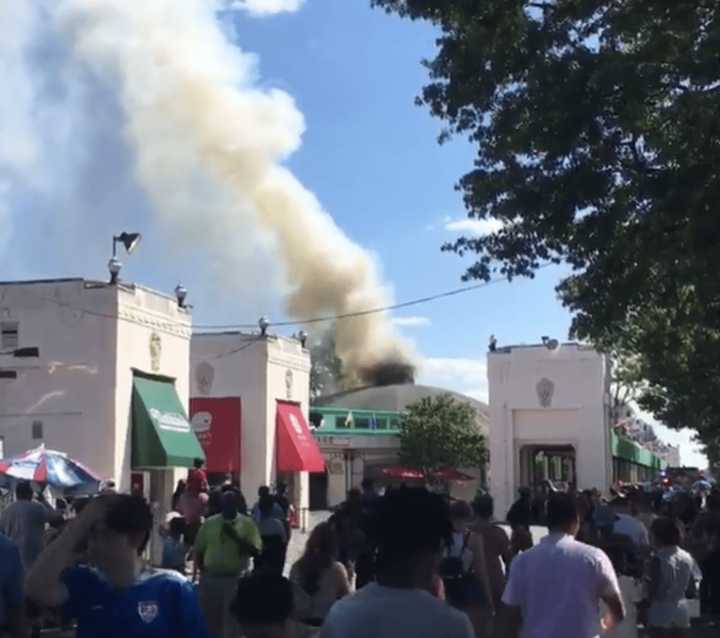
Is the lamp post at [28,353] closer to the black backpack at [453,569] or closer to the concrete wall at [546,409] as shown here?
the black backpack at [453,569]

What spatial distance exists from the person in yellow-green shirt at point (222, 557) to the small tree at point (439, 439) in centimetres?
4373

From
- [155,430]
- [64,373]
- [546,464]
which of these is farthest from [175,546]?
[546,464]

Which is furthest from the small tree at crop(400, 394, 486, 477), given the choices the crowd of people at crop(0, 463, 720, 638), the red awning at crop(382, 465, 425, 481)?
the crowd of people at crop(0, 463, 720, 638)

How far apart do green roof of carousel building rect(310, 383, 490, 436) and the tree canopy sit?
32036mm

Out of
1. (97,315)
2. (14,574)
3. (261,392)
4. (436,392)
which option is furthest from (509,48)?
(436,392)

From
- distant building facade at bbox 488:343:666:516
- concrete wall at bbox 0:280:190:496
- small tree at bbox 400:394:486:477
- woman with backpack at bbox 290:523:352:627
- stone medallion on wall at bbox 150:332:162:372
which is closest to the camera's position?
woman with backpack at bbox 290:523:352:627

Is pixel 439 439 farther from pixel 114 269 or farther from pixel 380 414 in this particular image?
pixel 114 269

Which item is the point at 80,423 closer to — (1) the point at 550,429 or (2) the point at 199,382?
(2) the point at 199,382

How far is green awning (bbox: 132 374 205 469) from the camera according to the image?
27266 mm

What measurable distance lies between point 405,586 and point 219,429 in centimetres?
3214

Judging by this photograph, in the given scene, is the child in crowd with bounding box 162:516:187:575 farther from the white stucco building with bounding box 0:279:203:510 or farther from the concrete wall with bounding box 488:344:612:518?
the concrete wall with bounding box 488:344:612:518

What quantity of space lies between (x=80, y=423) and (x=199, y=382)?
10.1m

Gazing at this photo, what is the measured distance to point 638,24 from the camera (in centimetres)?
1212

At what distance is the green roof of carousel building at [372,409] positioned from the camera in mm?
53609
